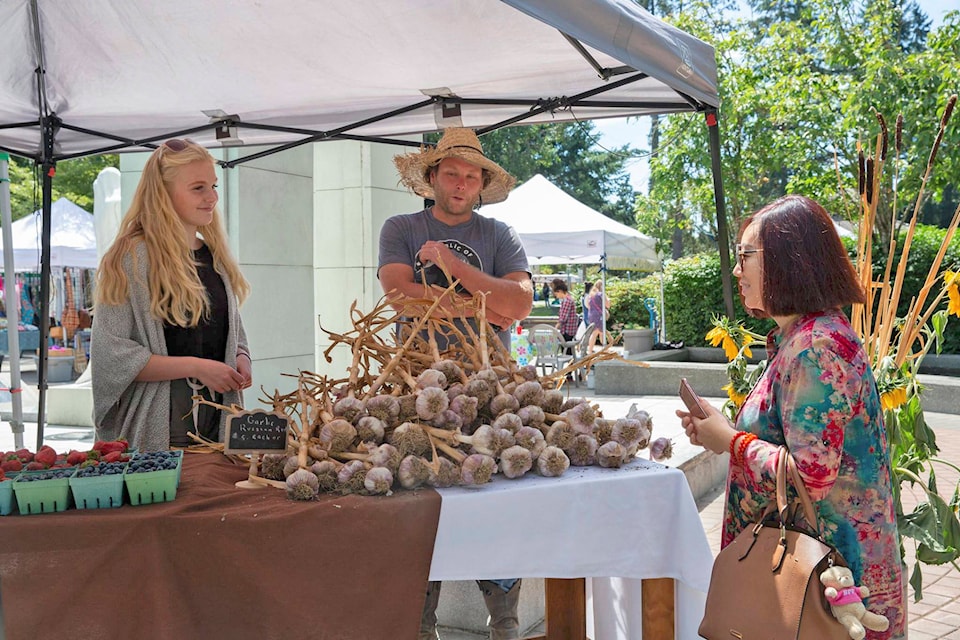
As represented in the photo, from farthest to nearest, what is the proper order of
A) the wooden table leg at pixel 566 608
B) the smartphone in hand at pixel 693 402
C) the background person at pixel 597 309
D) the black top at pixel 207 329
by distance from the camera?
the background person at pixel 597 309, the black top at pixel 207 329, the wooden table leg at pixel 566 608, the smartphone in hand at pixel 693 402

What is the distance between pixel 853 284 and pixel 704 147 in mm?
13912

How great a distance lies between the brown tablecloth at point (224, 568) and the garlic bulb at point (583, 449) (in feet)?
1.18

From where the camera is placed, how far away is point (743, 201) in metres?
16.5

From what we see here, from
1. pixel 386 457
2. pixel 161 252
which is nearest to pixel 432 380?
pixel 386 457

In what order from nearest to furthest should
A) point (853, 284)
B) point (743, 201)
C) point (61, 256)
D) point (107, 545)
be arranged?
1. point (107, 545)
2. point (853, 284)
3. point (61, 256)
4. point (743, 201)

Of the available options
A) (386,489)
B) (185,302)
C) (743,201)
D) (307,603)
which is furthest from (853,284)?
(743,201)

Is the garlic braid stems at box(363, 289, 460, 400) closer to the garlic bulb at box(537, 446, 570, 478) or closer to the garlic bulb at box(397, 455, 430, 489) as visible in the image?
the garlic bulb at box(397, 455, 430, 489)

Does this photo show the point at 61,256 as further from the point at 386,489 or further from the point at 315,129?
the point at 386,489

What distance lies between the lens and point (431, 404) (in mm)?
1720

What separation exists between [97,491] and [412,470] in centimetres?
59

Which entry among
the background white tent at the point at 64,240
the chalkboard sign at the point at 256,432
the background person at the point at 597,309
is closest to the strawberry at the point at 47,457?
the chalkboard sign at the point at 256,432

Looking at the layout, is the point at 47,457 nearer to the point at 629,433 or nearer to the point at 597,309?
the point at 629,433

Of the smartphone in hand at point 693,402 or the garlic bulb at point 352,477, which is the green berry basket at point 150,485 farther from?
the smartphone in hand at point 693,402

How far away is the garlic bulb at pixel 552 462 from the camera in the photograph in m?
1.76
